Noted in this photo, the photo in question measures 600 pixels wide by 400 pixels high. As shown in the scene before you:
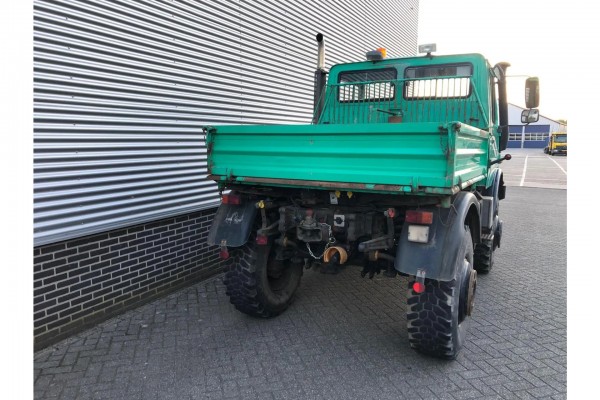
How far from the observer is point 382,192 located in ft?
Result: 9.99

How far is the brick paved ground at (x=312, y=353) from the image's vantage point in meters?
2.94

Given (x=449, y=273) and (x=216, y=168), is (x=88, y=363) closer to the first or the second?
(x=216, y=168)

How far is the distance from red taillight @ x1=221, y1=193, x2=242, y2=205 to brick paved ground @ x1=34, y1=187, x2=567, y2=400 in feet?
3.88

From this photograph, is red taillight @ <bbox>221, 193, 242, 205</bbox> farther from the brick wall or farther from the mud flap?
the brick wall

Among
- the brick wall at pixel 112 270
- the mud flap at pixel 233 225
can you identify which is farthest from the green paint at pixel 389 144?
the brick wall at pixel 112 270

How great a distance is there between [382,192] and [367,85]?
2.16 m

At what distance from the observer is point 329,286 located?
4.97 meters

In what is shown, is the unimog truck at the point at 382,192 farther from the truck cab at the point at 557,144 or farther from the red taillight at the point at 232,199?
the truck cab at the point at 557,144

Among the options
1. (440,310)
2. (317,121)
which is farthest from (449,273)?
(317,121)

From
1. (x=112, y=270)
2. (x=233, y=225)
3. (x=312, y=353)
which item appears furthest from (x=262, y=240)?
(x=112, y=270)

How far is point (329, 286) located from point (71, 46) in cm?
360

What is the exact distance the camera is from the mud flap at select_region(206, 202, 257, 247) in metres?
3.67

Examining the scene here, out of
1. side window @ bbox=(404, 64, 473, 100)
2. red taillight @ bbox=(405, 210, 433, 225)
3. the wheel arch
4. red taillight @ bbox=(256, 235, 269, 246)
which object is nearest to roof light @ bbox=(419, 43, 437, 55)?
side window @ bbox=(404, 64, 473, 100)

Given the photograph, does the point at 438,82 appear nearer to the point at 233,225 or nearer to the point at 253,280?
the point at 233,225
